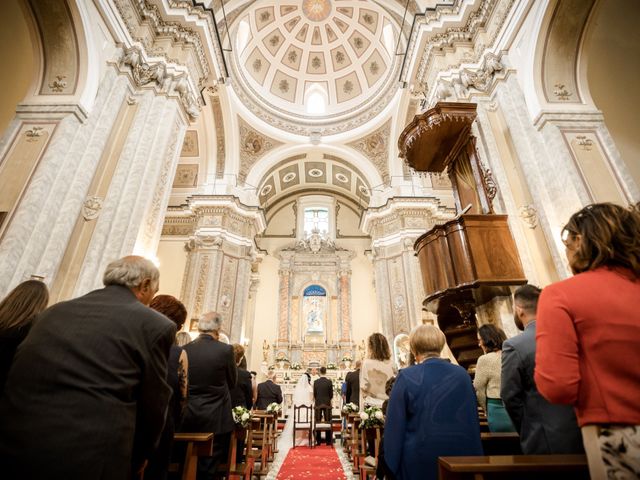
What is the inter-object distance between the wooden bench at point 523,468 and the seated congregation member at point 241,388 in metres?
3.00

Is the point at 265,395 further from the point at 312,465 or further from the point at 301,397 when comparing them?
the point at 312,465

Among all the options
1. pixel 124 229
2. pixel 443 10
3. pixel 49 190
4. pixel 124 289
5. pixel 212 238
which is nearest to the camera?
pixel 124 289

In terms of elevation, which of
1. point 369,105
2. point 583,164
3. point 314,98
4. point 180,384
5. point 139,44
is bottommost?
point 180,384

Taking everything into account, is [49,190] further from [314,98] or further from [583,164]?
[314,98]

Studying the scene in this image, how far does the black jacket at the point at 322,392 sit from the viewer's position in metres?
6.64

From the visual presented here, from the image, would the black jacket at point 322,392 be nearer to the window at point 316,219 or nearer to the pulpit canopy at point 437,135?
the pulpit canopy at point 437,135

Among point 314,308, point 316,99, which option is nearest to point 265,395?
point 314,308

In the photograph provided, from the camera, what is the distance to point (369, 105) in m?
13.4

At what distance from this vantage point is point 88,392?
43.7 inches

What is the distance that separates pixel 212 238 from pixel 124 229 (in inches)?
243

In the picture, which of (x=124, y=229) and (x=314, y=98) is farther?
(x=314, y=98)

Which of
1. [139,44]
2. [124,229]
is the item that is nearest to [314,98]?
[139,44]

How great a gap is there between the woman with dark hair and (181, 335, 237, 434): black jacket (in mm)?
1120

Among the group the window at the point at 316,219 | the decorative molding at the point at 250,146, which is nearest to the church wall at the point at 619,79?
the decorative molding at the point at 250,146
